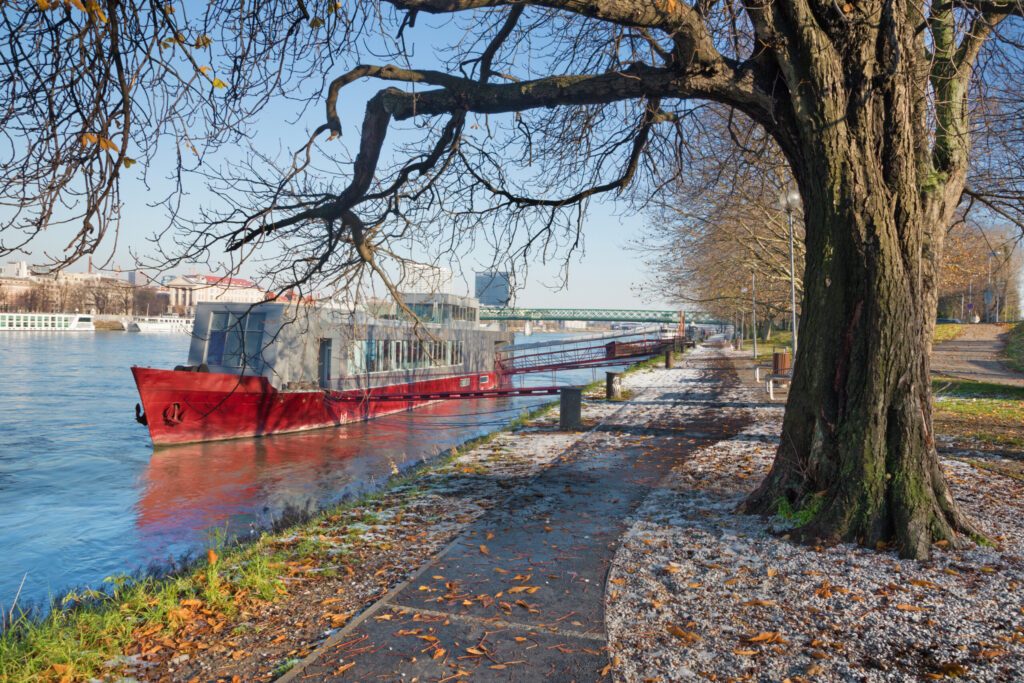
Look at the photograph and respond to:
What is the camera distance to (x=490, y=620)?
4309 millimetres

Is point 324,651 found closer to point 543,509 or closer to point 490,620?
point 490,620

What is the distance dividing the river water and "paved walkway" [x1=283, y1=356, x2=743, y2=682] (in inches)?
174

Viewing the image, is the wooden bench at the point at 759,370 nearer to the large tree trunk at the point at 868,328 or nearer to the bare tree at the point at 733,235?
the bare tree at the point at 733,235

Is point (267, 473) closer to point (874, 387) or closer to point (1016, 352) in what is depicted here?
point (874, 387)

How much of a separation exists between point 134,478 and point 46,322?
88591 mm

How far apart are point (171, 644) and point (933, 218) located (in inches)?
280

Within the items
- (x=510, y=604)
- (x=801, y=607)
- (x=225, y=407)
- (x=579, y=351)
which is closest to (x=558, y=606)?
(x=510, y=604)

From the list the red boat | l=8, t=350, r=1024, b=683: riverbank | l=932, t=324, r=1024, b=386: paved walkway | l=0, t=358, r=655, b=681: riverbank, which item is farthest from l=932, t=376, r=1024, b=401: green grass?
l=0, t=358, r=655, b=681: riverbank

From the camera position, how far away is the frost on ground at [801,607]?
147 inches

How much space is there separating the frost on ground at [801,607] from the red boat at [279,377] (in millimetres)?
10383

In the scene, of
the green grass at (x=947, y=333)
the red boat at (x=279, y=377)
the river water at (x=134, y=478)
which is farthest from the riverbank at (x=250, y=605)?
the green grass at (x=947, y=333)

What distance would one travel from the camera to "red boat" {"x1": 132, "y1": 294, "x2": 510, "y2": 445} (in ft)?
61.2

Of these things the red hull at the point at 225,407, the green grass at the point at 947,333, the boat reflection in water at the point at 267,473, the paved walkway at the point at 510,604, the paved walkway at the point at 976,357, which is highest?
the green grass at the point at 947,333

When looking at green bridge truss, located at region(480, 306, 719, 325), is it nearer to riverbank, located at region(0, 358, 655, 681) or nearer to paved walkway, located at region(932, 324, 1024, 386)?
paved walkway, located at region(932, 324, 1024, 386)
